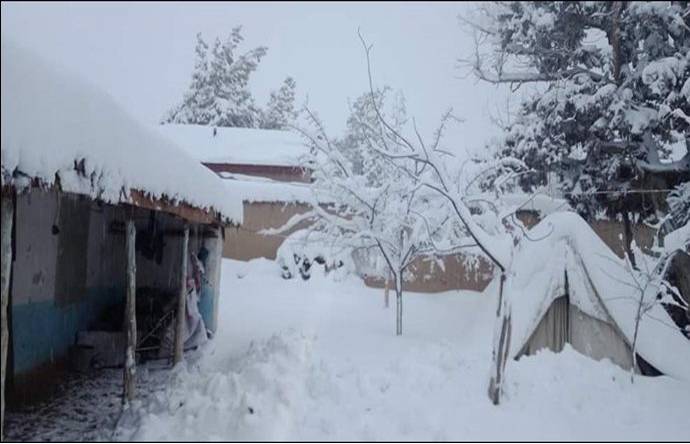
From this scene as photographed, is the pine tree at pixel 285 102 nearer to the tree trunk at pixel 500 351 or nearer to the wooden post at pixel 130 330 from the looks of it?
the wooden post at pixel 130 330

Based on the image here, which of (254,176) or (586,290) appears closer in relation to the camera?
(586,290)

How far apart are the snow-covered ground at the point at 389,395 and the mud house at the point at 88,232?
2.59 feet

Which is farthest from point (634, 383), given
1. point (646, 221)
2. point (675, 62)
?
point (675, 62)

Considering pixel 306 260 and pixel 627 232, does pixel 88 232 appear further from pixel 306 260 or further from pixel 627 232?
pixel 627 232

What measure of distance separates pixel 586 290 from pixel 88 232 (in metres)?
7.17

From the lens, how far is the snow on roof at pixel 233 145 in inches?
617

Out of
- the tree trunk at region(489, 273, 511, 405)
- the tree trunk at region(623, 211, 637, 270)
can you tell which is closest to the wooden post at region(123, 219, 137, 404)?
the tree trunk at region(489, 273, 511, 405)

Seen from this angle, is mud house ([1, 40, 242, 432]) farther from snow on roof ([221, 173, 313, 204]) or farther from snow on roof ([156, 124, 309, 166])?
snow on roof ([156, 124, 309, 166])

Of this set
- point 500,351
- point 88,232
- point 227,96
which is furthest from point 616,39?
point 227,96

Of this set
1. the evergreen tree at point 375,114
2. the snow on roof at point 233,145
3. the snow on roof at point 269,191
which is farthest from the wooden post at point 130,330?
the snow on roof at point 233,145

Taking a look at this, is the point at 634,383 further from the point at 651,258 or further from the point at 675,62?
the point at 675,62

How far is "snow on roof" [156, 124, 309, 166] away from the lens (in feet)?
51.4

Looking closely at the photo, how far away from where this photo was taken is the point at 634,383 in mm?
6234

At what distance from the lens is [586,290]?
712cm
